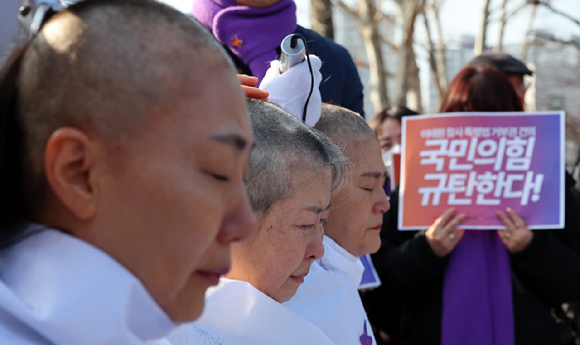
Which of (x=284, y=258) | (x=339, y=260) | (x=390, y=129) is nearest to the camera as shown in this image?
(x=284, y=258)

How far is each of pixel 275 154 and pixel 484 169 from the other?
1549 mm

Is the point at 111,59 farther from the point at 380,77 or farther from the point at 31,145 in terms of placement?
the point at 380,77

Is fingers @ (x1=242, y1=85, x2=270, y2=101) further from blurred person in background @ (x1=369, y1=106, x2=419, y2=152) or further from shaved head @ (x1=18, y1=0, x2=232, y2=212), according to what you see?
blurred person in background @ (x1=369, y1=106, x2=419, y2=152)

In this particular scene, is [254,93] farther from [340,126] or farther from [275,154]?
[340,126]

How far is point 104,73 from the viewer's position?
0.82 metres

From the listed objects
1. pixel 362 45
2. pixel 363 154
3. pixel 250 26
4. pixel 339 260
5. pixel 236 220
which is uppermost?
pixel 236 220

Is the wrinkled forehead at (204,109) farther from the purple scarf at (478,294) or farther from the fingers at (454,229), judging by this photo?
the purple scarf at (478,294)

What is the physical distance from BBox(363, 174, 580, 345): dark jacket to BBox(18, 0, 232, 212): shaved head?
218cm

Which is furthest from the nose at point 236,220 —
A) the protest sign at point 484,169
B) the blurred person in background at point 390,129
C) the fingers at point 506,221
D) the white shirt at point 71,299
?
the blurred person in background at point 390,129

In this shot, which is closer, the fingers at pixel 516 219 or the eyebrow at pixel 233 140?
the eyebrow at pixel 233 140

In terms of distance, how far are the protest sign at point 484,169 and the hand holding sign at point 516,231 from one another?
30 millimetres

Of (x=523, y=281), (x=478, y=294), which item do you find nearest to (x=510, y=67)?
(x=523, y=281)

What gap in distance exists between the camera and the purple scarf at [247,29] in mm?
2139

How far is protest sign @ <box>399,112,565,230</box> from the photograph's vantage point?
9.07 feet
